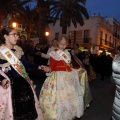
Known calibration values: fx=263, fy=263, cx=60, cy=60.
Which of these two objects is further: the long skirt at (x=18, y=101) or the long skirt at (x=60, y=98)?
the long skirt at (x=60, y=98)

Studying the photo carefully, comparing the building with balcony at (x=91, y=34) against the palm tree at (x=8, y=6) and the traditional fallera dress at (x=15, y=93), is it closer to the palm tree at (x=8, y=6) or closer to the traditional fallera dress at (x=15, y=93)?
the palm tree at (x=8, y=6)

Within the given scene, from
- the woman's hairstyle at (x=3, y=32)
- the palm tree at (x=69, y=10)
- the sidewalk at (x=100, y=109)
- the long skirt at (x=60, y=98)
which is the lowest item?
the sidewalk at (x=100, y=109)

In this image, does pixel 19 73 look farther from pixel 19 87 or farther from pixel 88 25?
pixel 88 25

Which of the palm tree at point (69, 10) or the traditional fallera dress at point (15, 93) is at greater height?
the palm tree at point (69, 10)

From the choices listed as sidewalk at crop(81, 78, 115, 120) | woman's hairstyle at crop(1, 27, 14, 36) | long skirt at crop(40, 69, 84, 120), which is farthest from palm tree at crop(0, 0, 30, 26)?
woman's hairstyle at crop(1, 27, 14, 36)

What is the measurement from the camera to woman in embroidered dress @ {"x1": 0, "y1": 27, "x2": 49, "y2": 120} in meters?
3.37

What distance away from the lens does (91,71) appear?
517 inches

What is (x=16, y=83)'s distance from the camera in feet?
11.3

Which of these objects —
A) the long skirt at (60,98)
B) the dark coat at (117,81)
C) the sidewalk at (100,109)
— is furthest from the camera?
the sidewalk at (100,109)

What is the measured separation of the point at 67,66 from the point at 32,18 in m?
23.7

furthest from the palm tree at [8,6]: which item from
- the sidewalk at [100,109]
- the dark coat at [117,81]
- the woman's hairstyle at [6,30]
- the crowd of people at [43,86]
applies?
the dark coat at [117,81]

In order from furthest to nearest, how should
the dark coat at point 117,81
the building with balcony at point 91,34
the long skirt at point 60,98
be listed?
the building with balcony at point 91,34, the long skirt at point 60,98, the dark coat at point 117,81

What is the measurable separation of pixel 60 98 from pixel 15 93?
1385mm

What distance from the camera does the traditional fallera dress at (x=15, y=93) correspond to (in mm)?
3346
